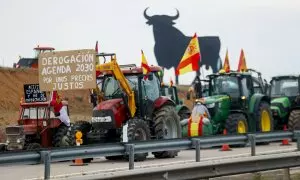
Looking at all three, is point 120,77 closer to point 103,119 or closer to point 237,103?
point 103,119

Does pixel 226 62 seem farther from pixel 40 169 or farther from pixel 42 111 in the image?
pixel 40 169

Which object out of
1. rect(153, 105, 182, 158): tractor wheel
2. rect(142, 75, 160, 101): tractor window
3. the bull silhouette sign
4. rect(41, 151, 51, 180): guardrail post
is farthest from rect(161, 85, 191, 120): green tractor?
the bull silhouette sign

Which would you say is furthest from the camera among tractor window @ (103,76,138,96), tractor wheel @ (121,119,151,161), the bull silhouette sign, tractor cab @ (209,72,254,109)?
the bull silhouette sign

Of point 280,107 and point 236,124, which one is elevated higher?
point 280,107

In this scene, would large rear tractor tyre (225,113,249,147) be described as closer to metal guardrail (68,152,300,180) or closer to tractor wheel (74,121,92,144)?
tractor wheel (74,121,92,144)

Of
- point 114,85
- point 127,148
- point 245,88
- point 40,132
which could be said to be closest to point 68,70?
point 114,85

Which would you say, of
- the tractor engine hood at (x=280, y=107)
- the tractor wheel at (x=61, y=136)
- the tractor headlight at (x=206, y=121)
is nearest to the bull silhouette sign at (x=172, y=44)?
the tractor engine hood at (x=280, y=107)

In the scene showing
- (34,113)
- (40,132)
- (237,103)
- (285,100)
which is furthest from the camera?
(285,100)

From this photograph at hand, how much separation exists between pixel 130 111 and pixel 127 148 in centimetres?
450

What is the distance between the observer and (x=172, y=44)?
6794 centimetres

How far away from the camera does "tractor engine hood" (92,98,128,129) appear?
18.8 metres

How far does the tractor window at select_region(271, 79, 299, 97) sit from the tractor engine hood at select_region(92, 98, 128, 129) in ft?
33.2

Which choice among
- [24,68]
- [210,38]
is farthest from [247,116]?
[210,38]

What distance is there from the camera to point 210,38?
69062 mm
